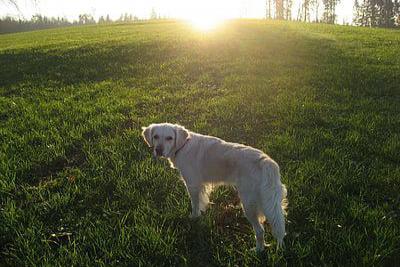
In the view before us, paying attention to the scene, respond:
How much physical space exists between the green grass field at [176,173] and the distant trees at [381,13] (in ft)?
261

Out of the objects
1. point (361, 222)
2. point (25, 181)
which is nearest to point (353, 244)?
point (361, 222)

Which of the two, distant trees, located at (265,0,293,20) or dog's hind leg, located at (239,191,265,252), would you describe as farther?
distant trees, located at (265,0,293,20)

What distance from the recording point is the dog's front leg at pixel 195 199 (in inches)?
193

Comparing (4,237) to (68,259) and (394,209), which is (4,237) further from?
(394,209)

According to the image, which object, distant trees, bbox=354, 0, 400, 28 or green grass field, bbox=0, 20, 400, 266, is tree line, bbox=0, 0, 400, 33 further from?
green grass field, bbox=0, 20, 400, 266

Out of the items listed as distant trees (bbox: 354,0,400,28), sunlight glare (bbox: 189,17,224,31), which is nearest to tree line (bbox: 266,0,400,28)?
distant trees (bbox: 354,0,400,28)

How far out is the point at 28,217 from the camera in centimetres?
496

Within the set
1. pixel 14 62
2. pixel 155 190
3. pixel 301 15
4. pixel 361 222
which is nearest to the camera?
pixel 361 222

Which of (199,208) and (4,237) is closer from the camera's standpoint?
(4,237)

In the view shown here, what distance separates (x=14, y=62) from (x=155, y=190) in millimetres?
14221

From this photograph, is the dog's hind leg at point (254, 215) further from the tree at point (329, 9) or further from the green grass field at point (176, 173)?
the tree at point (329, 9)

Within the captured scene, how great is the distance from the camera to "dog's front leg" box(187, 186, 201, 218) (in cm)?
491

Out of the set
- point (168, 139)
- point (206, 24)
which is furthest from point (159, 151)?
point (206, 24)

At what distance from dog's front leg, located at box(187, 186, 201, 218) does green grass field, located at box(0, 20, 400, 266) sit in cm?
11
